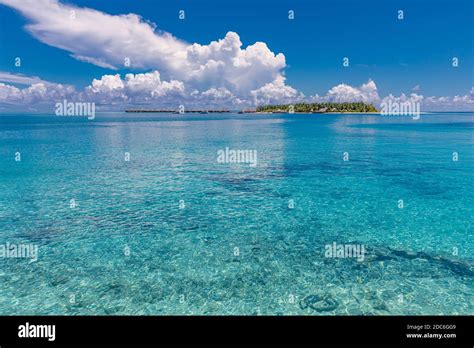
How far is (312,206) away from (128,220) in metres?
13.8

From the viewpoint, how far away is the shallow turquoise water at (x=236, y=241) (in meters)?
12.7

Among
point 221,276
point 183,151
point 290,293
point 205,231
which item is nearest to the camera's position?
point 290,293

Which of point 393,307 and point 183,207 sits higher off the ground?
point 183,207

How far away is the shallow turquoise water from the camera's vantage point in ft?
41.5

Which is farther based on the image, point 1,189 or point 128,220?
point 1,189

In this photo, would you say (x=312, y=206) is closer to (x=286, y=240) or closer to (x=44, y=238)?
(x=286, y=240)

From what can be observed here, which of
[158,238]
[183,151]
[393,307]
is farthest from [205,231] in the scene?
[183,151]

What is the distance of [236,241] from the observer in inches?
705

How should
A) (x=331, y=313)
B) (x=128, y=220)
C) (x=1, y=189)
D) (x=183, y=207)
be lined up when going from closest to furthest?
(x=331, y=313), (x=128, y=220), (x=183, y=207), (x=1, y=189)

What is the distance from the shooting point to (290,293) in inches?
514
